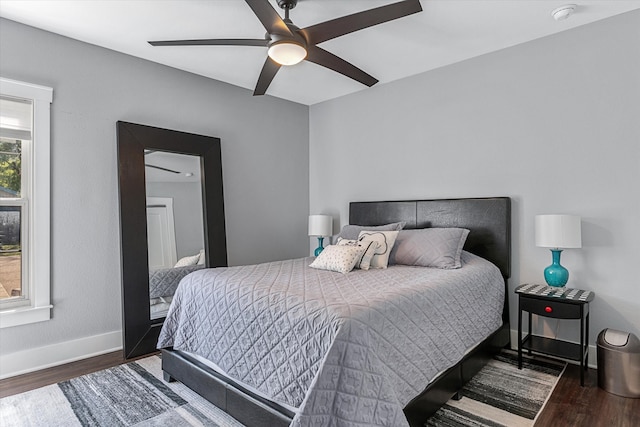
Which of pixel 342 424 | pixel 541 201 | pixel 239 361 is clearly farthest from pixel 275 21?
pixel 541 201

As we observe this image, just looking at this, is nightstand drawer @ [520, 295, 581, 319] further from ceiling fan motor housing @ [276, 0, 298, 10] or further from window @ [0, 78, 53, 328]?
window @ [0, 78, 53, 328]

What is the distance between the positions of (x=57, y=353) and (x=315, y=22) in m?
3.26

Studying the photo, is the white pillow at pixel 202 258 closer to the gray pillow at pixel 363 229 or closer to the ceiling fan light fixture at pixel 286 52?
the gray pillow at pixel 363 229

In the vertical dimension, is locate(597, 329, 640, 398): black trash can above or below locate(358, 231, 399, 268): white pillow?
below

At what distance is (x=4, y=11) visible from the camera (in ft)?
8.55

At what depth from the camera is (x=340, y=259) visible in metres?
2.87

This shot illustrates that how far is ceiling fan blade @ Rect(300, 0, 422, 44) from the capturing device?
1983 millimetres

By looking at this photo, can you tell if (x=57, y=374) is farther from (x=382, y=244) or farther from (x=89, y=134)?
(x=382, y=244)

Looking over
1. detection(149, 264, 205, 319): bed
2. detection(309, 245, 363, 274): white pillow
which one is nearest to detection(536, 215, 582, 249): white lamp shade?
detection(309, 245, 363, 274): white pillow

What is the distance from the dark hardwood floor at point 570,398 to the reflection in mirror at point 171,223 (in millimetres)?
693

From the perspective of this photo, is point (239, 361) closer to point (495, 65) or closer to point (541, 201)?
point (541, 201)

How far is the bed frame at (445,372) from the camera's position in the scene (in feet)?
6.15

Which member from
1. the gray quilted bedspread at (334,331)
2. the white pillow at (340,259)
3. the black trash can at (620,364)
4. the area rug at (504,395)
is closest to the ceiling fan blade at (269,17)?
the gray quilted bedspread at (334,331)

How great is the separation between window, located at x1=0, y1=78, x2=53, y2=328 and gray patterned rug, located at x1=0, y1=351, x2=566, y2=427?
28.8 inches
